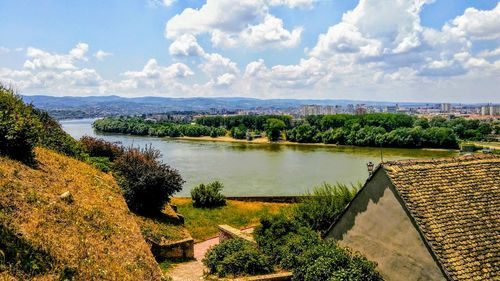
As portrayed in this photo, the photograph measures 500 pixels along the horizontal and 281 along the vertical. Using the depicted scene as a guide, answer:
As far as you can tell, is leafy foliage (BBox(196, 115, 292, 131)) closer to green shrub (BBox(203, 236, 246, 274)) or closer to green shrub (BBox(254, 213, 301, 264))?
green shrub (BBox(254, 213, 301, 264))

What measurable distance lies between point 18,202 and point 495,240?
410 inches

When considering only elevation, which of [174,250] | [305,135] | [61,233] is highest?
[61,233]

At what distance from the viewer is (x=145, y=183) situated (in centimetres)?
1723

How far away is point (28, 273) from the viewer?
5824 mm

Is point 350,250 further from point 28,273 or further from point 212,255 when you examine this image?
point 28,273

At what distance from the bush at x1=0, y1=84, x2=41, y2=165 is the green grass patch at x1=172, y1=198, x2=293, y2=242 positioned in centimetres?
955

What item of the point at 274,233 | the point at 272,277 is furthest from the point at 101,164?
the point at 272,277

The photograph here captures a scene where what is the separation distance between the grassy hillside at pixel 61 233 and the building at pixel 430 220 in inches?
231

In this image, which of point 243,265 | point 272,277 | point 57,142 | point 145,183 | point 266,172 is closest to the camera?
point 272,277

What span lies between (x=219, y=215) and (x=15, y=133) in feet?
45.4

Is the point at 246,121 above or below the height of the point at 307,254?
below

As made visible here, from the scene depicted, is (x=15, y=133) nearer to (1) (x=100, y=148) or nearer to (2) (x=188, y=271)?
(2) (x=188, y=271)

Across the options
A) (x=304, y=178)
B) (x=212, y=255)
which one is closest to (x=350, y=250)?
(x=212, y=255)

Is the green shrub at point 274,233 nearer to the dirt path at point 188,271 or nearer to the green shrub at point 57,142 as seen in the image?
the dirt path at point 188,271
